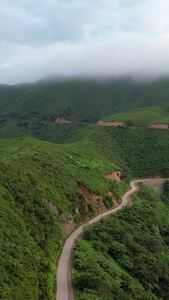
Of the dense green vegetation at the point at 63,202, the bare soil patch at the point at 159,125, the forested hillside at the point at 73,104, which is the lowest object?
the dense green vegetation at the point at 63,202

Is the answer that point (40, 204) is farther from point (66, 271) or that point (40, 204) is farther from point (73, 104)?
point (73, 104)

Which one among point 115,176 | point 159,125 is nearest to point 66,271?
point 115,176

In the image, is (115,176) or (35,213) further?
(115,176)

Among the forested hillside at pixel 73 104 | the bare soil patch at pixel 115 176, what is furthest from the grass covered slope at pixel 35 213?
the forested hillside at pixel 73 104

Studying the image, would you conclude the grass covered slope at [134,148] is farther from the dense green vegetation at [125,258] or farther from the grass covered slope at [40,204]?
the dense green vegetation at [125,258]

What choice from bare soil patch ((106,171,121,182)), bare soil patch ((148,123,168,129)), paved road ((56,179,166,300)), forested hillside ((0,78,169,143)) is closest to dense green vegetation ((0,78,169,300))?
paved road ((56,179,166,300))

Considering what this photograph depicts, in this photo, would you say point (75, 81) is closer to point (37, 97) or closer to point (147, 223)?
point (37, 97)

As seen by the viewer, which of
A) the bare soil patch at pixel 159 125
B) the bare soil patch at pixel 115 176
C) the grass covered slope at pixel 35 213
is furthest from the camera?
the bare soil patch at pixel 159 125

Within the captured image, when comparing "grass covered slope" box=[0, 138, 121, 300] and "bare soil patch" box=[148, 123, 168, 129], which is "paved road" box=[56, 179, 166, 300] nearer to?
"grass covered slope" box=[0, 138, 121, 300]

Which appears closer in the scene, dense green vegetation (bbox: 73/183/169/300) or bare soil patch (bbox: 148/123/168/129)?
dense green vegetation (bbox: 73/183/169/300)
